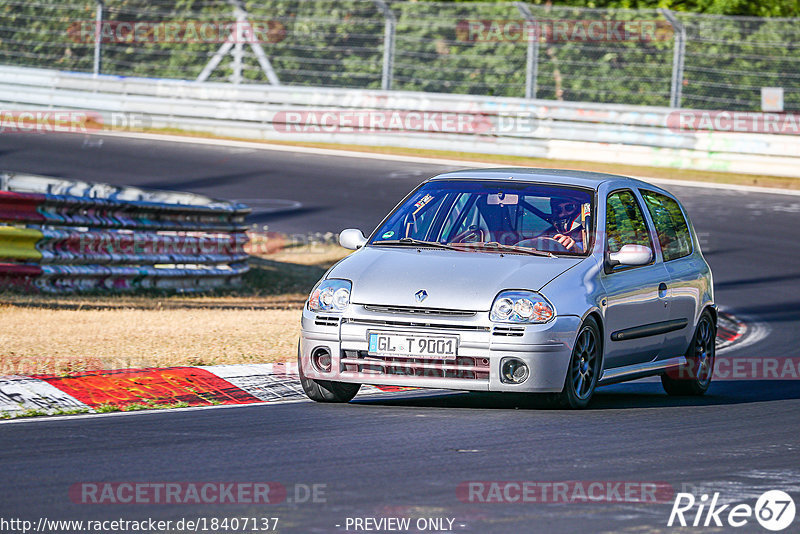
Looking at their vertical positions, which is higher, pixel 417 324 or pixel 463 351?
pixel 417 324

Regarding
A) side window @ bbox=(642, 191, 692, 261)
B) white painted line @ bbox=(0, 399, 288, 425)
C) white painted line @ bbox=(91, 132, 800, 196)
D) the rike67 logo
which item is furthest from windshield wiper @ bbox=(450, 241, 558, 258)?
white painted line @ bbox=(91, 132, 800, 196)

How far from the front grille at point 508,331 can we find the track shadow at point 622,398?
56 centimetres

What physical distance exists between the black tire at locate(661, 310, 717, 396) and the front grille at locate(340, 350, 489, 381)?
7.56 feet

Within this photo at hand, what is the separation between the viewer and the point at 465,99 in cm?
2514

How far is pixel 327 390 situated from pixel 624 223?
2.33 meters

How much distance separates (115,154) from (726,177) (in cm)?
1064

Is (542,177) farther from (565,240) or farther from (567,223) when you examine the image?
(565,240)

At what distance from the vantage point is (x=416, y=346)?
7.72 meters

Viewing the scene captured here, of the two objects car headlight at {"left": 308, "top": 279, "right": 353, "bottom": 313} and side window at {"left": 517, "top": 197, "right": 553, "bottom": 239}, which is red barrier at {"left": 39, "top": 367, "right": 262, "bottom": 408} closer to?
car headlight at {"left": 308, "top": 279, "right": 353, "bottom": 313}

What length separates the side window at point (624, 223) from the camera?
8.84 metres

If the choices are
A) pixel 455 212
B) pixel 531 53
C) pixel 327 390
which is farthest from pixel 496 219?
pixel 531 53

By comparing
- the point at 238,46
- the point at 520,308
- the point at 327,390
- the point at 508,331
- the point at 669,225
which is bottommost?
the point at 327,390

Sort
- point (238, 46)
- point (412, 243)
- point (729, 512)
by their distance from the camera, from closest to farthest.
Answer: point (729, 512)
point (412, 243)
point (238, 46)

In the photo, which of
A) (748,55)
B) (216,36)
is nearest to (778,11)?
(748,55)
